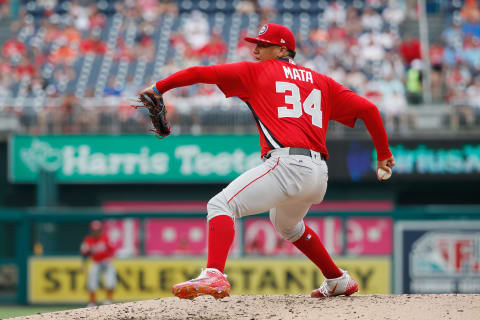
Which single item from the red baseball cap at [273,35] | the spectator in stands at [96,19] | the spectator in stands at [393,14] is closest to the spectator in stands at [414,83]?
the spectator in stands at [393,14]

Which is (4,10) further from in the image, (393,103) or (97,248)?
(97,248)

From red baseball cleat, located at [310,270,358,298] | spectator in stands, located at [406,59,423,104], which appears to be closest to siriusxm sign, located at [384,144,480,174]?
spectator in stands, located at [406,59,423,104]

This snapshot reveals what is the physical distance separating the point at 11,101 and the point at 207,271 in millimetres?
12025

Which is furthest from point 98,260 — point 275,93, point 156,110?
point 275,93

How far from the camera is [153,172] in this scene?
15469 mm

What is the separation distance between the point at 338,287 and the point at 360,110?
1.38 metres

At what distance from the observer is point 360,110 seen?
5465 mm

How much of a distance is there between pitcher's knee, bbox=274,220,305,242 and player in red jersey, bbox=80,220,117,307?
6.06 metres

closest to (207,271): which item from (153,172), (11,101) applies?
(153,172)

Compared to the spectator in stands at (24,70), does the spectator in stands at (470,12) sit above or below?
above

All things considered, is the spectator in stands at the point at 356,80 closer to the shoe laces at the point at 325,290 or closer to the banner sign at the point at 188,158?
the banner sign at the point at 188,158

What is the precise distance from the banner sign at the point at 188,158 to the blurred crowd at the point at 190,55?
0.28 m

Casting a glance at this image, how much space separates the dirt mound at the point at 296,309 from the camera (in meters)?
5.27

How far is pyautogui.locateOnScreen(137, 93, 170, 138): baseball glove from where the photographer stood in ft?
16.7
